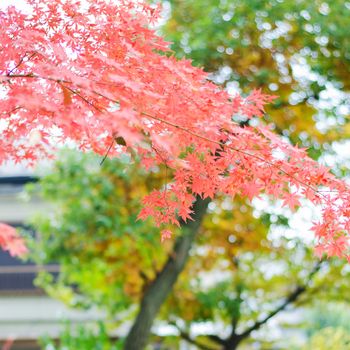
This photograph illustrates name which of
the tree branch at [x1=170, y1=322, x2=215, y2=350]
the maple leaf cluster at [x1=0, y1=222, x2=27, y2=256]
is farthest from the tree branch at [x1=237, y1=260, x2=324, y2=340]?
the maple leaf cluster at [x1=0, y1=222, x2=27, y2=256]

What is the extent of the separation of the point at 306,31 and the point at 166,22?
1.58 meters

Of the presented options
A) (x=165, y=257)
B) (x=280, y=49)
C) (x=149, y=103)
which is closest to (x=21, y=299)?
(x=165, y=257)

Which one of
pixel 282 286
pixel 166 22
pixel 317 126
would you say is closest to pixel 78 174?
pixel 166 22

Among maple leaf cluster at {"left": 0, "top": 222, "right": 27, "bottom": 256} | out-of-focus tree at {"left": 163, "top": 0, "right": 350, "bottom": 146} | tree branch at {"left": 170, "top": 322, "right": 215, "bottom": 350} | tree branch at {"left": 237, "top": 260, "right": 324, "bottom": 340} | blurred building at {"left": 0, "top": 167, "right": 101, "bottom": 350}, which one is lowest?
blurred building at {"left": 0, "top": 167, "right": 101, "bottom": 350}

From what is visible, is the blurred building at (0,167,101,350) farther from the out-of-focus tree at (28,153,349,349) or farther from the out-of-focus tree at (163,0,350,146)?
the out-of-focus tree at (163,0,350,146)

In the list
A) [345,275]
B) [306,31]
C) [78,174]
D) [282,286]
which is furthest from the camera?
[282,286]

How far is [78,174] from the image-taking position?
27.0 feet

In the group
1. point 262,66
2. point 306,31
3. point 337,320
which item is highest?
point 306,31

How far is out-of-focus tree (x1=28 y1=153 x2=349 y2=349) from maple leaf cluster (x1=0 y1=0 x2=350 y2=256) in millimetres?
3680

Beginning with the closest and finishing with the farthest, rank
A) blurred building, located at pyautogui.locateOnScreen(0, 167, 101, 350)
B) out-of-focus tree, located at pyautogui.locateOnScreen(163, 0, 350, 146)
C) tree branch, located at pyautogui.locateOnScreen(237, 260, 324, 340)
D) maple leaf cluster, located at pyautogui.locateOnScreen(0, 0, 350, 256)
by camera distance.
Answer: maple leaf cluster, located at pyautogui.locateOnScreen(0, 0, 350, 256), out-of-focus tree, located at pyautogui.locateOnScreen(163, 0, 350, 146), tree branch, located at pyautogui.locateOnScreen(237, 260, 324, 340), blurred building, located at pyautogui.locateOnScreen(0, 167, 101, 350)

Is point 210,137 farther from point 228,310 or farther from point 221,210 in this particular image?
point 228,310

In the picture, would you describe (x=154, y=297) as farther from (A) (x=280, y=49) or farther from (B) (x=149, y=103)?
(B) (x=149, y=103)

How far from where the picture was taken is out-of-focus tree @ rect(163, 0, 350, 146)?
22.5 feet

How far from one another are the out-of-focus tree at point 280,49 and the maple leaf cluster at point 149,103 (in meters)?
3.01
